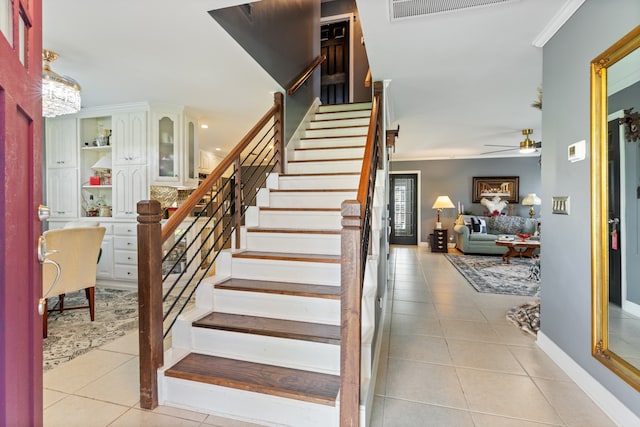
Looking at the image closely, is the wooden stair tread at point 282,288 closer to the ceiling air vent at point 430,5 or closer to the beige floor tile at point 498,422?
the beige floor tile at point 498,422

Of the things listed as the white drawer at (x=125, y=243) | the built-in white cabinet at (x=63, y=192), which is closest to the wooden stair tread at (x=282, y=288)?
the white drawer at (x=125, y=243)

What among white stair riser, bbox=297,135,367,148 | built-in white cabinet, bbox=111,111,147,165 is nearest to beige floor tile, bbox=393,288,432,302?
white stair riser, bbox=297,135,367,148

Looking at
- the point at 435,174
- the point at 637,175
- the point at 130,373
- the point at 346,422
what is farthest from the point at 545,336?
the point at 435,174

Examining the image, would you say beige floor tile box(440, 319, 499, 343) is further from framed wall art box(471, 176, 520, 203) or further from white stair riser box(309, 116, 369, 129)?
framed wall art box(471, 176, 520, 203)

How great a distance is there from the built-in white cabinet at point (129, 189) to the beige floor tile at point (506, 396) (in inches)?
161

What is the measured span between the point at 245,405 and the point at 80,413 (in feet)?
2.88

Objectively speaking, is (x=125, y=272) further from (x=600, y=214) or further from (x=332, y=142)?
(x=600, y=214)

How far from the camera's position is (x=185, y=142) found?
4117 millimetres

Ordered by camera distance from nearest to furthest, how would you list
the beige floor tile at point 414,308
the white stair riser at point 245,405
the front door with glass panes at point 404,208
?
the white stair riser at point 245,405, the beige floor tile at point 414,308, the front door with glass panes at point 404,208

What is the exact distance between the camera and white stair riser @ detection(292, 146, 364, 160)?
3.53 metres

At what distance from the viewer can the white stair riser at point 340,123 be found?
4102 mm

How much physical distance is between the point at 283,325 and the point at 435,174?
7456 mm

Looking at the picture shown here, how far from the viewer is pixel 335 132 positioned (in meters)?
4.05

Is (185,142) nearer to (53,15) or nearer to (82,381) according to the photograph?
(53,15)
